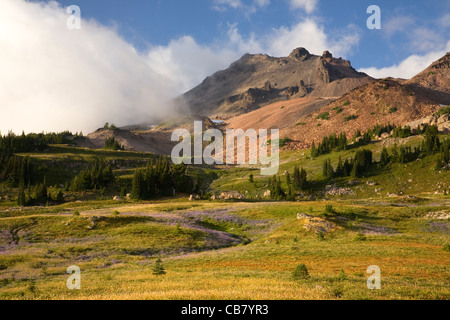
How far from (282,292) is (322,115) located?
632 ft

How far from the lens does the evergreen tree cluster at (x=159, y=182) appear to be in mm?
86312

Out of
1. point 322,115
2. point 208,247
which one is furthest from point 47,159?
point 322,115

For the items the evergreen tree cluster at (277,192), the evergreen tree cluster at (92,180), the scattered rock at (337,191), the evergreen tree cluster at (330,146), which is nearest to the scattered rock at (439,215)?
the scattered rock at (337,191)

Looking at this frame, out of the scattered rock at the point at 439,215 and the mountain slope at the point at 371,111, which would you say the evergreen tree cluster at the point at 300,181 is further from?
the mountain slope at the point at 371,111

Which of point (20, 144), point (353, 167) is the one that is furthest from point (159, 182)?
point (20, 144)

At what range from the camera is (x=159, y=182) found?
91.9 metres

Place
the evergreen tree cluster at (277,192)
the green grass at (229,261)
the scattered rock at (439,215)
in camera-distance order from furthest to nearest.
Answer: the evergreen tree cluster at (277,192), the scattered rock at (439,215), the green grass at (229,261)

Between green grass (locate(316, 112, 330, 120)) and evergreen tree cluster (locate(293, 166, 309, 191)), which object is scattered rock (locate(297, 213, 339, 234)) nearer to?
evergreen tree cluster (locate(293, 166, 309, 191))

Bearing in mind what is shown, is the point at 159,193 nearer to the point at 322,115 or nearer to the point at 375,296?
the point at 375,296

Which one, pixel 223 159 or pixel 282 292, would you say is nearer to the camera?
pixel 282 292
